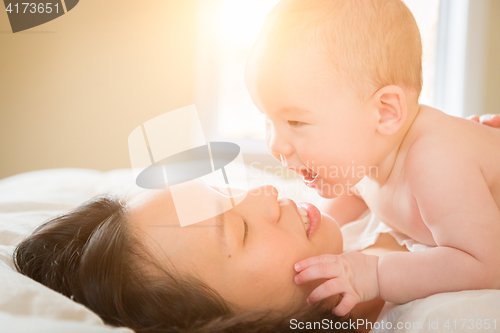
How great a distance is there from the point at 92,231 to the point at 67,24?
4.42ft

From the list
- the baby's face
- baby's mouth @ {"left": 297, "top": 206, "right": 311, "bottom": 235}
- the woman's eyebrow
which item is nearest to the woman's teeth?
baby's mouth @ {"left": 297, "top": 206, "right": 311, "bottom": 235}

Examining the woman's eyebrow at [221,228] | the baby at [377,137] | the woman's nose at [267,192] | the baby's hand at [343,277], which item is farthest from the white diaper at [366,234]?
the woman's eyebrow at [221,228]

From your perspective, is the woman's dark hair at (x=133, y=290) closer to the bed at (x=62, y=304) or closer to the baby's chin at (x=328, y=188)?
the bed at (x=62, y=304)

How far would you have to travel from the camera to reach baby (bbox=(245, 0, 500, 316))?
2.19 feet

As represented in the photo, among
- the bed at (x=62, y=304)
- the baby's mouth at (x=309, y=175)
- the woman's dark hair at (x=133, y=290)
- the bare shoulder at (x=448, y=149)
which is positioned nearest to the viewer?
the bed at (x=62, y=304)

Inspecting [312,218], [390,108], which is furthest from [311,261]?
[390,108]

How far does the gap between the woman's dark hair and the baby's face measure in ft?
1.04

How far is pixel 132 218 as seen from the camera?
26.6 inches

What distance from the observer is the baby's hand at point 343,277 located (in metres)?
0.66

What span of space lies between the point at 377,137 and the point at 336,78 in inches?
7.0

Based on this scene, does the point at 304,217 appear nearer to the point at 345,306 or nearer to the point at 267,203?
the point at 267,203

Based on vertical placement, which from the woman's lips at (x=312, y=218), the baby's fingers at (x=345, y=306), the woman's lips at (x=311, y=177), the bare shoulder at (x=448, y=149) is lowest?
the baby's fingers at (x=345, y=306)

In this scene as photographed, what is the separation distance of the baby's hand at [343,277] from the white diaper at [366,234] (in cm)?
24

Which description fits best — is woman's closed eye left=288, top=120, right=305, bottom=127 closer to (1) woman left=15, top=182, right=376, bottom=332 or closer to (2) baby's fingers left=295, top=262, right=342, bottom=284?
(1) woman left=15, top=182, right=376, bottom=332
